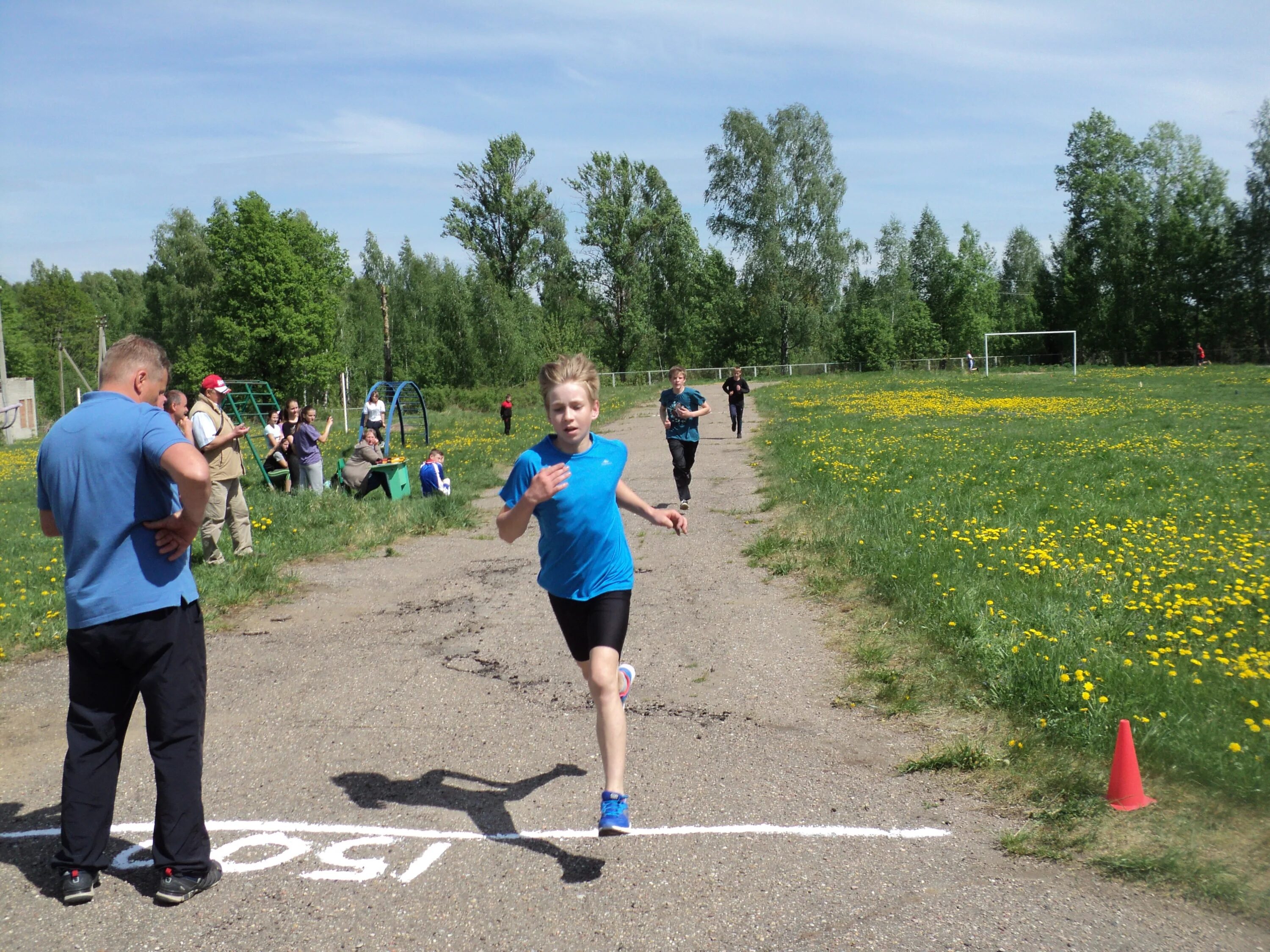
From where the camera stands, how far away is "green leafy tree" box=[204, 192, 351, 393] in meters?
58.6

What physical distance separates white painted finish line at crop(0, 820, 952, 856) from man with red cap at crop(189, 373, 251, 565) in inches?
228

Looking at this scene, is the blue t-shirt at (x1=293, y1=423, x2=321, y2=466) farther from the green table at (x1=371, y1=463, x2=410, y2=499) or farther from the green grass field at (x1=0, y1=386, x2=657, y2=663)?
the green table at (x1=371, y1=463, x2=410, y2=499)

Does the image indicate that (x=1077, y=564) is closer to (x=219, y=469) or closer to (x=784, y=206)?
→ (x=219, y=469)

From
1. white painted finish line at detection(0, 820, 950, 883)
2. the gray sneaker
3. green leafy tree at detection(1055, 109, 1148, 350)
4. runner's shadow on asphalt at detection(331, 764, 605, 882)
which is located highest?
green leafy tree at detection(1055, 109, 1148, 350)

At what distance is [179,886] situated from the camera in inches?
145

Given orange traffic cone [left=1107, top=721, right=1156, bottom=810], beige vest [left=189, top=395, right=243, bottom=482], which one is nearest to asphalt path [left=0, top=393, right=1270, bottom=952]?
orange traffic cone [left=1107, top=721, right=1156, bottom=810]

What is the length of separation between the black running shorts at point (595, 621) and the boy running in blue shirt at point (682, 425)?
8.83 m

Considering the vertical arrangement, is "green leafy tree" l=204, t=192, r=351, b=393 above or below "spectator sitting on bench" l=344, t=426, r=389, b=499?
above

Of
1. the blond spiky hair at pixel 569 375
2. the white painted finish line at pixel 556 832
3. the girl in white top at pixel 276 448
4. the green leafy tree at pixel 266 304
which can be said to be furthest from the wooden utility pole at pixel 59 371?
the blond spiky hair at pixel 569 375

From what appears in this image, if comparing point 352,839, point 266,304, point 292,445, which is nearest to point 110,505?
point 352,839

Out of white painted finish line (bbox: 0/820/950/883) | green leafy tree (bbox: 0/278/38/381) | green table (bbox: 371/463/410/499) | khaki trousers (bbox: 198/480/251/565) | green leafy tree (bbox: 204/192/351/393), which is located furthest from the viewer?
green leafy tree (bbox: 0/278/38/381)

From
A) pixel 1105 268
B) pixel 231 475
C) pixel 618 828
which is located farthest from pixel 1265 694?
pixel 1105 268

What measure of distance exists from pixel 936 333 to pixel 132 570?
87272 millimetres

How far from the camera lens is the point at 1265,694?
5.14 meters
